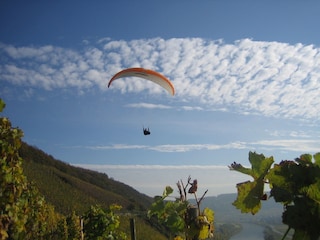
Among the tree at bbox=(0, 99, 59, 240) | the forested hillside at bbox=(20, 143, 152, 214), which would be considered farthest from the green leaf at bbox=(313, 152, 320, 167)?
the forested hillside at bbox=(20, 143, 152, 214)

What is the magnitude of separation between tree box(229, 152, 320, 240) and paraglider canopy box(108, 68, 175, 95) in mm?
11663

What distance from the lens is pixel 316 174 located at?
232 cm

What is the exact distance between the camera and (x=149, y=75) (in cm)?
1464

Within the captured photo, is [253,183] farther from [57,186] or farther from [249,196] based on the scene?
[57,186]

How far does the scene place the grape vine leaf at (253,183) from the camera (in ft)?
8.70

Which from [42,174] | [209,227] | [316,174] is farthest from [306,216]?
[42,174]

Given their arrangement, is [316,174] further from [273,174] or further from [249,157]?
[249,157]

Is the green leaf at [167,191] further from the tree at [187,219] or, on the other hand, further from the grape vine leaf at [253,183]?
the grape vine leaf at [253,183]

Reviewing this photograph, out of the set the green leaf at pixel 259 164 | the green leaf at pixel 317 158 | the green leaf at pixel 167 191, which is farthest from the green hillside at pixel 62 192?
the green leaf at pixel 317 158

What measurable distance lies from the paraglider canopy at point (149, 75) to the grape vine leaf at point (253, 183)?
11594mm

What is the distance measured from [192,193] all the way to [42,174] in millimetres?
54810

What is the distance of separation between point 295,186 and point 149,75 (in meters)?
12.5

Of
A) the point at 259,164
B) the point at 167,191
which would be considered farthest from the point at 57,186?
the point at 259,164

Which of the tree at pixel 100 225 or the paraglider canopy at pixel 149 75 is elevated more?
the paraglider canopy at pixel 149 75
